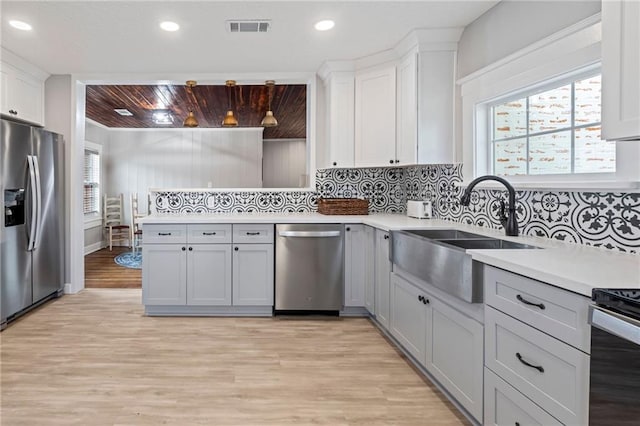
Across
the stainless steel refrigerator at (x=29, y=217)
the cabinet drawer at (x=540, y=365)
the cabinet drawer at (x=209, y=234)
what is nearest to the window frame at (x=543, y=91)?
the cabinet drawer at (x=540, y=365)

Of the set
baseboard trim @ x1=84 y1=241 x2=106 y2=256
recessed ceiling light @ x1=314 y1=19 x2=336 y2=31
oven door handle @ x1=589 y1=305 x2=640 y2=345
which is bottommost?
baseboard trim @ x1=84 y1=241 x2=106 y2=256

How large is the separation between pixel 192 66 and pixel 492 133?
274 cm

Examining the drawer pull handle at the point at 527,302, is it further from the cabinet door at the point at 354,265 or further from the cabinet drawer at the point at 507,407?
the cabinet door at the point at 354,265

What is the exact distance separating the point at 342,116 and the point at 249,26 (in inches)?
45.4

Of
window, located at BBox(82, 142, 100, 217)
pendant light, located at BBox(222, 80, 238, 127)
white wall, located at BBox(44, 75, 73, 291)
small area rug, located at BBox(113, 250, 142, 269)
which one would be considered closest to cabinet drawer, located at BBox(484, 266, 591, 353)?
pendant light, located at BBox(222, 80, 238, 127)

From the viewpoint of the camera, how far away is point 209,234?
343 centimetres

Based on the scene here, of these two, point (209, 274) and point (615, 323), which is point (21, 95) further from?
point (615, 323)

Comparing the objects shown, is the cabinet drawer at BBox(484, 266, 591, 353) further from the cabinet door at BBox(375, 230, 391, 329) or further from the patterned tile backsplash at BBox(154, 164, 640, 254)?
the cabinet door at BBox(375, 230, 391, 329)

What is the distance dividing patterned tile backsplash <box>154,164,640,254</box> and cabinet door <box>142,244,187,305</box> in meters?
0.78

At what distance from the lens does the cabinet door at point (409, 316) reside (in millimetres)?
2293

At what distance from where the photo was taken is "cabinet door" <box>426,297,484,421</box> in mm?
1746

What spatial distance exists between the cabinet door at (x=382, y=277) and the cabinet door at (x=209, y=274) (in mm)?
1278

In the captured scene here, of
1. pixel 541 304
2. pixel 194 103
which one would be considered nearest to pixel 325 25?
pixel 541 304

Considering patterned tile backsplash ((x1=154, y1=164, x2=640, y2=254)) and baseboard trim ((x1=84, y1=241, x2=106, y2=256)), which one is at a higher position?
patterned tile backsplash ((x1=154, y1=164, x2=640, y2=254))
